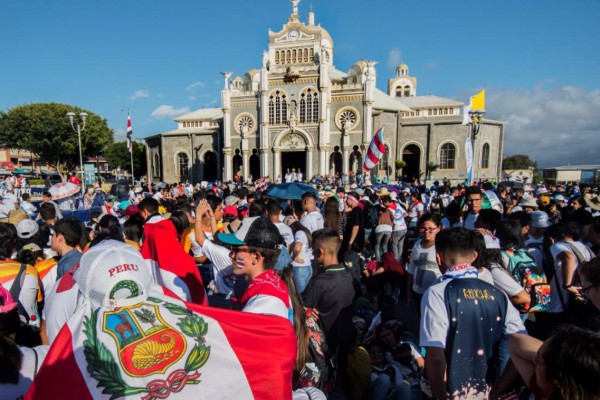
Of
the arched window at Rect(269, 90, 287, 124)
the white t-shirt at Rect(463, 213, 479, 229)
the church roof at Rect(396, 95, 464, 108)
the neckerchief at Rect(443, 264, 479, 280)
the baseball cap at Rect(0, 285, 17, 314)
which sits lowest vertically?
the baseball cap at Rect(0, 285, 17, 314)

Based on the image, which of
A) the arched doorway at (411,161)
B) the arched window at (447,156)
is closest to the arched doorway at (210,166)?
the arched doorway at (411,161)

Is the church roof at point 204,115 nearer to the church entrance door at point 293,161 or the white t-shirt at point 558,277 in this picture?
the church entrance door at point 293,161

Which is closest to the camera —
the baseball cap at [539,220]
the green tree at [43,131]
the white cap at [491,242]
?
the white cap at [491,242]

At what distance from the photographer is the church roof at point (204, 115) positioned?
131 feet

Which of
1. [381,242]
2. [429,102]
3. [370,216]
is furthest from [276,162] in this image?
[381,242]

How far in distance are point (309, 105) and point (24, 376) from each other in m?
32.7

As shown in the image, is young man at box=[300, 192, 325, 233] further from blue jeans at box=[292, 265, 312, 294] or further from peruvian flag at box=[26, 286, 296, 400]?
peruvian flag at box=[26, 286, 296, 400]

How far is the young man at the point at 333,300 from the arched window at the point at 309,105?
30410mm

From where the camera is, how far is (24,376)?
1.71 meters

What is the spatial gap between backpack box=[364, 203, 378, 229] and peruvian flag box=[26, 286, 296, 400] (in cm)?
699

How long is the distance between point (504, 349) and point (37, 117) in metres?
46.2

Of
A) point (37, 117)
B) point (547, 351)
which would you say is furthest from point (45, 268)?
point (37, 117)

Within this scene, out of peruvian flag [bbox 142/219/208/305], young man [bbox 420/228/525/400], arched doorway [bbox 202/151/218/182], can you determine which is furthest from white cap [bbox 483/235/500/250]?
arched doorway [bbox 202/151/218/182]

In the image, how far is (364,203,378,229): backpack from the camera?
8.47 metres
